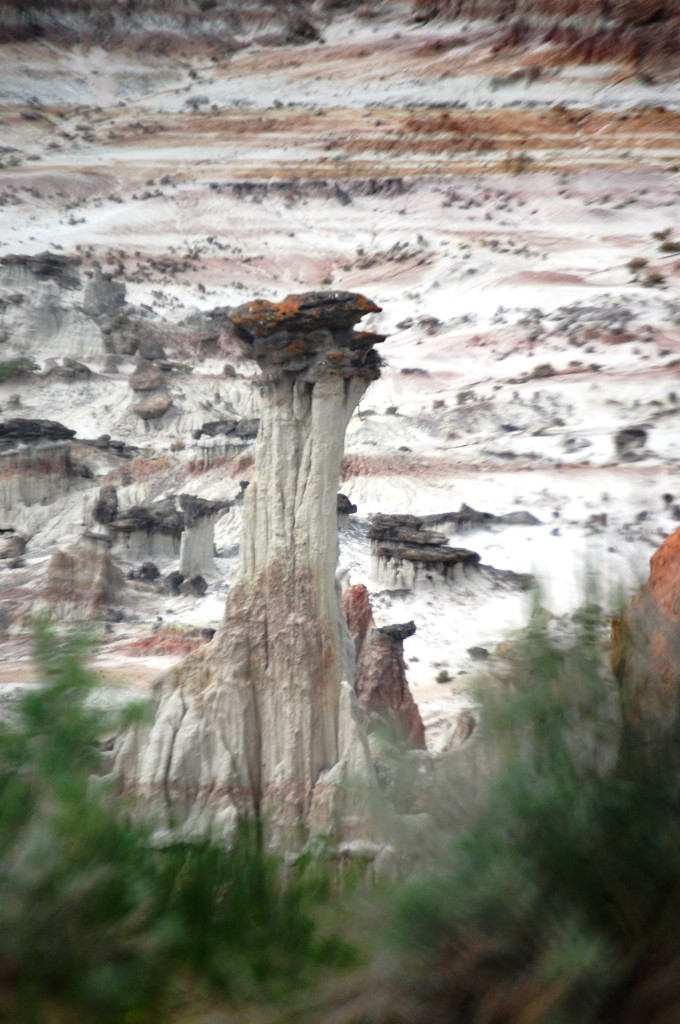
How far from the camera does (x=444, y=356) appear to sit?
2809 centimetres

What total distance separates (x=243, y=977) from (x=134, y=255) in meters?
43.7

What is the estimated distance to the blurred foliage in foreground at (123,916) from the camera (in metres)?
2.20

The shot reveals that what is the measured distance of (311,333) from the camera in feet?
21.6

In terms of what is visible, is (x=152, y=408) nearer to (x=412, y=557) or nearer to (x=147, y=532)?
(x=147, y=532)

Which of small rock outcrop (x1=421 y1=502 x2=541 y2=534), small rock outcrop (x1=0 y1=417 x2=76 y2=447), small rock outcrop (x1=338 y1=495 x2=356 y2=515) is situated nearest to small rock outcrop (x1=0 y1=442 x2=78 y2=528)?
small rock outcrop (x1=0 y1=417 x2=76 y2=447)

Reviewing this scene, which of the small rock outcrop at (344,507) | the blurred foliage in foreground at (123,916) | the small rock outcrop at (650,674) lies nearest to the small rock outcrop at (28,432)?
the small rock outcrop at (344,507)

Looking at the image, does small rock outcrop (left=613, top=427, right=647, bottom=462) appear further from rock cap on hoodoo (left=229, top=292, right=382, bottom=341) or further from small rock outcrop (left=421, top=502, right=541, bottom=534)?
rock cap on hoodoo (left=229, top=292, right=382, bottom=341)

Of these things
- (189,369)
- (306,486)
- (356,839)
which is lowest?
(356,839)

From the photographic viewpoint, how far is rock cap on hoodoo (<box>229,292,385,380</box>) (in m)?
6.55

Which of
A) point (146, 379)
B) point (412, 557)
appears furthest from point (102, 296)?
point (412, 557)

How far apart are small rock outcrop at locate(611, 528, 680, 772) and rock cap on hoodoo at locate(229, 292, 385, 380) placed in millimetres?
3826

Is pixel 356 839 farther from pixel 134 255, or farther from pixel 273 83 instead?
pixel 273 83

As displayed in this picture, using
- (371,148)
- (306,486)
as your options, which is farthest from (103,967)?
(371,148)

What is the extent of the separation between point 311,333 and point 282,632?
217 centimetres
